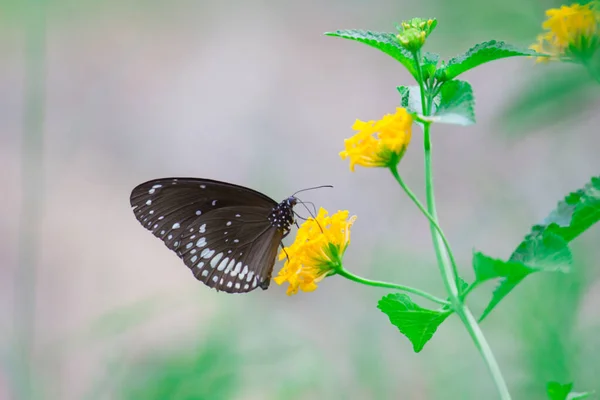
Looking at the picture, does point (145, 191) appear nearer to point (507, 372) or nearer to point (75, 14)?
point (507, 372)

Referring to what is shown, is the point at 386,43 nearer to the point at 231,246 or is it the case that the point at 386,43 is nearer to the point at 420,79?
the point at 420,79

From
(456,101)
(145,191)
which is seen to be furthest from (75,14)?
(456,101)

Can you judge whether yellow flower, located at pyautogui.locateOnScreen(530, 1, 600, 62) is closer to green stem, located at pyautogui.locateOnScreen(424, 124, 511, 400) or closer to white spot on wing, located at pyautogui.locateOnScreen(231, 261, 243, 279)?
green stem, located at pyautogui.locateOnScreen(424, 124, 511, 400)

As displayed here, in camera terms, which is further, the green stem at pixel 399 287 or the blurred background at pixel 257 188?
the blurred background at pixel 257 188

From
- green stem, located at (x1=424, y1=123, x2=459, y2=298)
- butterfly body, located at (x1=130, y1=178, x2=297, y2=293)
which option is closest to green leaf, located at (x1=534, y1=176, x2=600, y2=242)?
green stem, located at (x1=424, y1=123, x2=459, y2=298)

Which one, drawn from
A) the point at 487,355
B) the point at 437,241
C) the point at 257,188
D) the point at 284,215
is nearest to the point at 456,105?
the point at 437,241

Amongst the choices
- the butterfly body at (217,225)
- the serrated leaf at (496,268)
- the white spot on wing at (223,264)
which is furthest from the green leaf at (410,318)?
the white spot on wing at (223,264)

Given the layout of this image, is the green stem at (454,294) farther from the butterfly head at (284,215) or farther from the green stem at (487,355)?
the butterfly head at (284,215)
